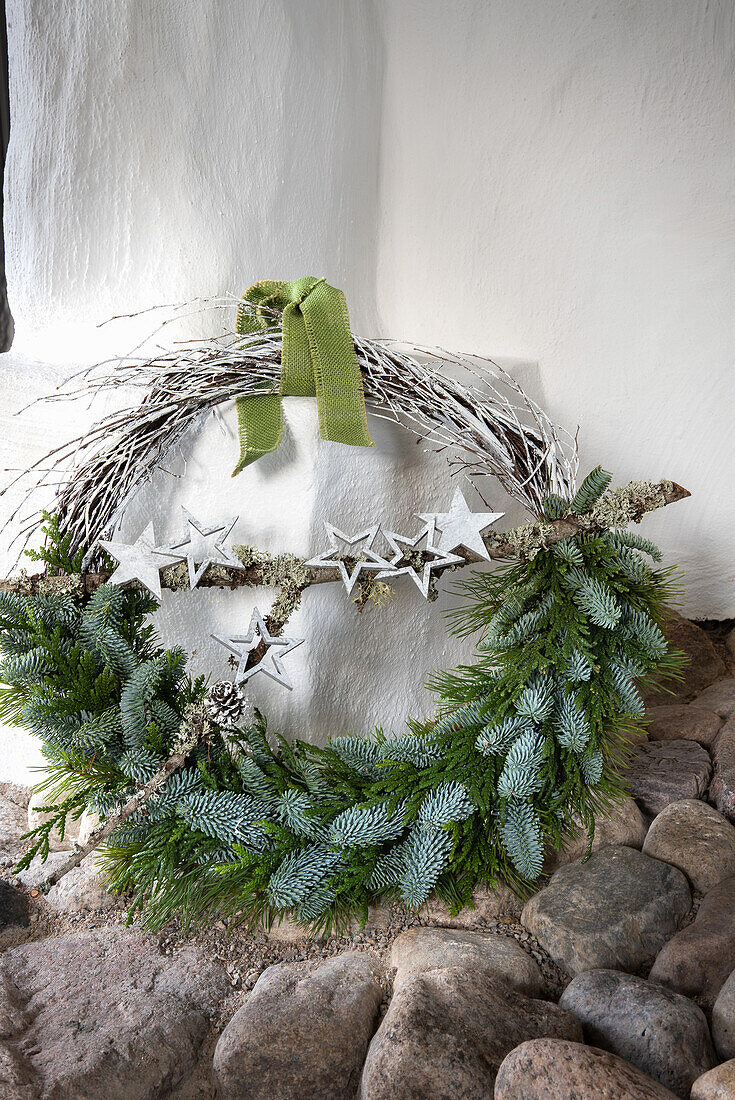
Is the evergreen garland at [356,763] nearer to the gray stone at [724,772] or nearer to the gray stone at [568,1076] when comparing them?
the gray stone at [724,772]

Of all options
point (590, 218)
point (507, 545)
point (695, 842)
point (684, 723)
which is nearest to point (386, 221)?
point (590, 218)

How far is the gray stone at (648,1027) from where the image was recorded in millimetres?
658

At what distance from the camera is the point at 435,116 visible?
4.76 ft

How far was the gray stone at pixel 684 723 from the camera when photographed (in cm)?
119

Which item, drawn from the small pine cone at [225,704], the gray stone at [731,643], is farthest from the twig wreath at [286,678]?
the gray stone at [731,643]

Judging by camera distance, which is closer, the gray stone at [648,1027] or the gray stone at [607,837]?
the gray stone at [648,1027]

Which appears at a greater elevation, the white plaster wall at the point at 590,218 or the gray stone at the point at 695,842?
the white plaster wall at the point at 590,218

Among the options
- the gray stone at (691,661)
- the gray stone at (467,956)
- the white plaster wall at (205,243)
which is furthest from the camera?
the gray stone at (691,661)

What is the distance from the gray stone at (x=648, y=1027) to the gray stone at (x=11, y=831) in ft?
2.46

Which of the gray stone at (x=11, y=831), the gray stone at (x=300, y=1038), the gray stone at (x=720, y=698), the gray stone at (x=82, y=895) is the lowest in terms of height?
the gray stone at (x=11, y=831)

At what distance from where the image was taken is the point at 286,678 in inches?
39.1

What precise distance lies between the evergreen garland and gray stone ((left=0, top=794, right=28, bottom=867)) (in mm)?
208

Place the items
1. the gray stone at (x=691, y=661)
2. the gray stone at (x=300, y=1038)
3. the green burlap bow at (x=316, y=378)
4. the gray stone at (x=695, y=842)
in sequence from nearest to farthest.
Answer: the gray stone at (x=300, y=1038) < the gray stone at (x=695, y=842) < the green burlap bow at (x=316, y=378) < the gray stone at (x=691, y=661)

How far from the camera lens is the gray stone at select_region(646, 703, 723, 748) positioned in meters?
1.19
